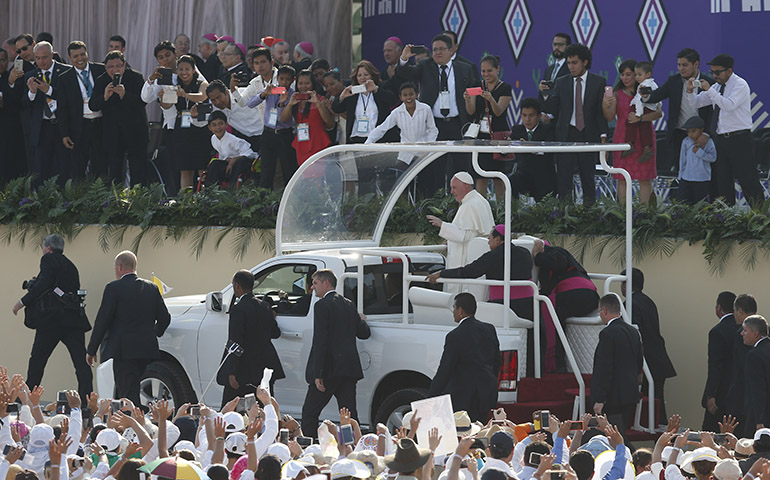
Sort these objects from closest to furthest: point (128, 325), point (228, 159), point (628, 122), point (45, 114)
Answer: point (128, 325), point (628, 122), point (228, 159), point (45, 114)

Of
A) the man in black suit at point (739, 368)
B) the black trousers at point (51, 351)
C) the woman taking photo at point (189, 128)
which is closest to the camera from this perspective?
the man in black suit at point (739, 368)

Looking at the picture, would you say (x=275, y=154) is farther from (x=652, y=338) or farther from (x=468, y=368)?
(x=468, y=368)

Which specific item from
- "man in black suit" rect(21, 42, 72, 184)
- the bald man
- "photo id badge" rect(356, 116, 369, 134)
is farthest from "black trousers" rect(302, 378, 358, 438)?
"man in black suit" rect(21, 42, 72, 184)

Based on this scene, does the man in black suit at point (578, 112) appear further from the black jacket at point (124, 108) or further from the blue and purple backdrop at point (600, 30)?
the black jacket at point (124, 108)

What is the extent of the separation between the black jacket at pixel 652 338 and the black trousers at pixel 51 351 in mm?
6229

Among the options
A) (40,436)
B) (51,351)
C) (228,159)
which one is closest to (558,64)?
(228,159)

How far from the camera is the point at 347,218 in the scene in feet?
47.3

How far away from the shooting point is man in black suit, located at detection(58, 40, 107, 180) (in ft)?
58.5

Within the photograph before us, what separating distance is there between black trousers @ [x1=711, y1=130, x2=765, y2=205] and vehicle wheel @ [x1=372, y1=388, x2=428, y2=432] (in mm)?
4264

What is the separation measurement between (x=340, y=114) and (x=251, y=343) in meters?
4.82

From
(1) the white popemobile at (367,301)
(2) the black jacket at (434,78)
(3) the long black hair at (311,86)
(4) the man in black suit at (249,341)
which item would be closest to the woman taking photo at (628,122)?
(2) the black jacket at (434,78)

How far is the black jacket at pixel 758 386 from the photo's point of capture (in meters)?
10.7

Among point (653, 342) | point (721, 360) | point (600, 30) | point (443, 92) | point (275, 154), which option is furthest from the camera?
point (600, 30)

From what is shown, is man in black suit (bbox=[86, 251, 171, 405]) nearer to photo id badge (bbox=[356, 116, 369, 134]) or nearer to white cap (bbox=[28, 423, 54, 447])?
photo id badge (bbox=[356, 116, 369, 134])
